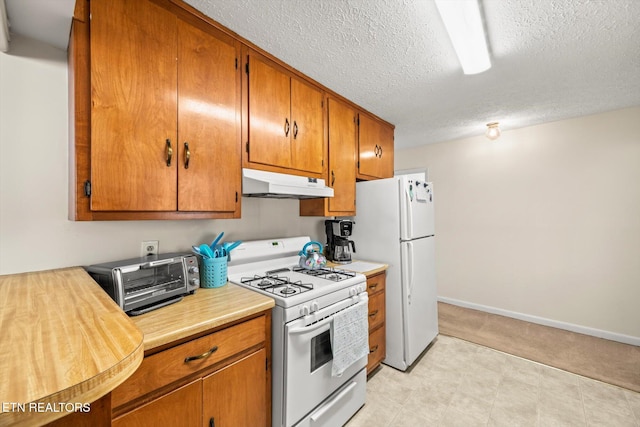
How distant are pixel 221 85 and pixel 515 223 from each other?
3.62 meters

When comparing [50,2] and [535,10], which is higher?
[535,10]

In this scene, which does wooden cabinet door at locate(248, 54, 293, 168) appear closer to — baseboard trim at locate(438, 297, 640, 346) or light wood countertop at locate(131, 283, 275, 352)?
light wood countertop at locate(131, 283, 275, 352)

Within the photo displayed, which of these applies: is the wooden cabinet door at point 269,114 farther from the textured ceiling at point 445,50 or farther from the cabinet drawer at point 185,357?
the cabinet drawer at point 185,357

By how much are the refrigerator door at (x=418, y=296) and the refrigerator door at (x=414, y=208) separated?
0.09 m

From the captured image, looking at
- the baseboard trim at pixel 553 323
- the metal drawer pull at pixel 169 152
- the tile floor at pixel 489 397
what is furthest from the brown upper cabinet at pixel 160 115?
the baseboard trim at pixel 553 323

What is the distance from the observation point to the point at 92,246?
137 centimetres

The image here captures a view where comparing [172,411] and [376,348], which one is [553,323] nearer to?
[376,348]

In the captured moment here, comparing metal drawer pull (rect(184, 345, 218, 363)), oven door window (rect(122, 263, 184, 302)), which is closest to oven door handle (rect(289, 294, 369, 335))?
metal drawer pull (rect(184, 345, 218, 363))

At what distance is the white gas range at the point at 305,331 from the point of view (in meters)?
1.34

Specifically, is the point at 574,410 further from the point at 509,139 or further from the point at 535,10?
the point at 509,139

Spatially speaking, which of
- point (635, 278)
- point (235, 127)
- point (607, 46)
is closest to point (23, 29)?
point (235, 127)

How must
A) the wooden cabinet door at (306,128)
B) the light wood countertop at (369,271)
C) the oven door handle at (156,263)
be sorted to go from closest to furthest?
the oven door handle at (156,263), the wooden cabinet door at (306,128), the light wood countertop at (369,271)

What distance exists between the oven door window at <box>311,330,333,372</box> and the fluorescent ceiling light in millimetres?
1806

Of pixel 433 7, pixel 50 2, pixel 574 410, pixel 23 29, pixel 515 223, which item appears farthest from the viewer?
pixel 515 223
